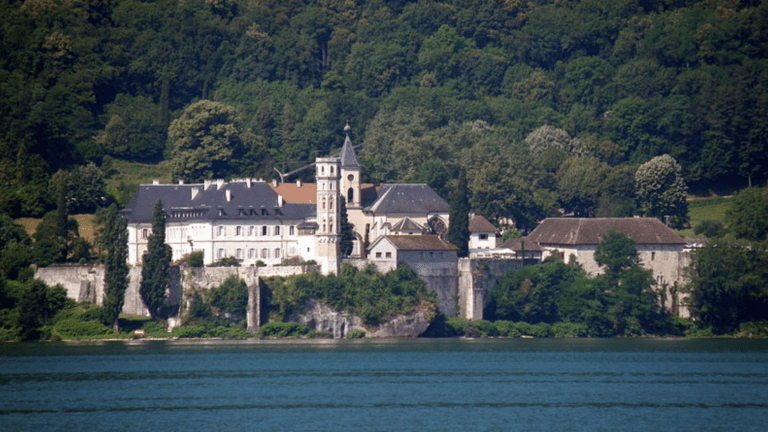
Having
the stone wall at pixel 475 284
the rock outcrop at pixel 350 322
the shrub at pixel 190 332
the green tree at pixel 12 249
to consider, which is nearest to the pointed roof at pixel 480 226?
the stone wall at pixel 475 284

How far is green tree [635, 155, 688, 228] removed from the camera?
377ft

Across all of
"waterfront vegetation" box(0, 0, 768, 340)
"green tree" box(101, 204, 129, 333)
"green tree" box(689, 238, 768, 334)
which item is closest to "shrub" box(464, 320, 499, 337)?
"waterfront vegetation" box(0, 0, 768, 340)

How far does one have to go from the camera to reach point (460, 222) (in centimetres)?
9869

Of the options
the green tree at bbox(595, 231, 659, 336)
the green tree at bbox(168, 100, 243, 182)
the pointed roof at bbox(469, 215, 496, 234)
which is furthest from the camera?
the green tree at bbox(168, 100, 243, 182)

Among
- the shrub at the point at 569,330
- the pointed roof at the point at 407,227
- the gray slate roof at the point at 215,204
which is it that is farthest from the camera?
the pointed roof at the point at 407,227

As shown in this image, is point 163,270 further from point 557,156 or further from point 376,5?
point 376,5

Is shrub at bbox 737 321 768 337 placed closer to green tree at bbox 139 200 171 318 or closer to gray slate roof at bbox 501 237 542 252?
gray slate roof at bbox 501 237 542 252

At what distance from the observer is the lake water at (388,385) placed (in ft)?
190

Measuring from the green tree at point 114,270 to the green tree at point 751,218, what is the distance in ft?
112

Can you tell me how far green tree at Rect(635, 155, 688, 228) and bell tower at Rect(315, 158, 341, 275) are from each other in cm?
2785

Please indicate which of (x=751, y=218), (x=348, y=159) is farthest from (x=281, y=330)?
(x=751, y=218)

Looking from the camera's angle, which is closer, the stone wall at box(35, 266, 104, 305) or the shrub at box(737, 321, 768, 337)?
the stone wall at box(35, 266, 104, 305)

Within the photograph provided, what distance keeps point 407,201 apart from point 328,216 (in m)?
9.05

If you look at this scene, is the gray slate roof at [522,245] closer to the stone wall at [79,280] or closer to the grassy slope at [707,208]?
the grassy slope at [707,208]
